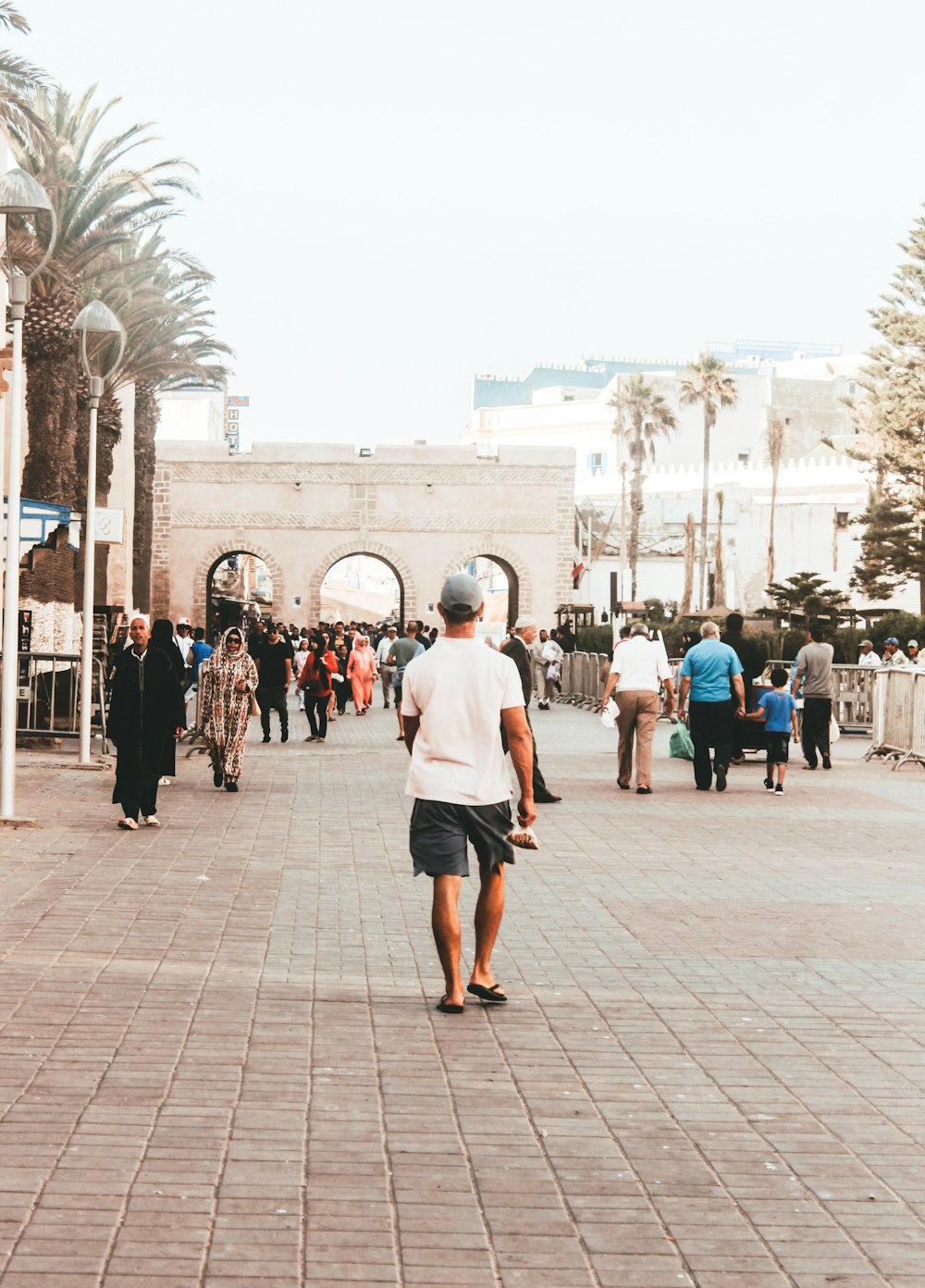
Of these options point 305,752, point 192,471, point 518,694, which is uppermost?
point 192,471

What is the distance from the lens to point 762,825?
42.9 feet

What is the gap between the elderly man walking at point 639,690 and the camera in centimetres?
1541

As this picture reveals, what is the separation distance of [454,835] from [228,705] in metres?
8.87

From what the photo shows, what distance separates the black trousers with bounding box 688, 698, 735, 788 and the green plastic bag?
2430 millimetres

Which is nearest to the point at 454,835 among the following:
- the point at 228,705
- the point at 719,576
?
the point at 228,705

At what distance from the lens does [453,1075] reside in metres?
5.50

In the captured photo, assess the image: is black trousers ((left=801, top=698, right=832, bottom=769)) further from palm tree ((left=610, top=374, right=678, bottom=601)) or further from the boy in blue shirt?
palm tree ((left=610, top=374, right=678, bottom=601))

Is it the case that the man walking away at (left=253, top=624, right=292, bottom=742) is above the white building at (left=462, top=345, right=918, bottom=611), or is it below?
below

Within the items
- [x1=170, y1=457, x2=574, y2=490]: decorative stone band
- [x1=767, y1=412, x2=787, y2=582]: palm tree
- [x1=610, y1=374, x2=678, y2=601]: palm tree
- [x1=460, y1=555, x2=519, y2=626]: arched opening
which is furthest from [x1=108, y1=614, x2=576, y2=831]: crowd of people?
[x1=610, y1=374, x2=678, y2=601]: palm tree

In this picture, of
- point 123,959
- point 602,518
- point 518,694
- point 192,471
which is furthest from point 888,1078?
point 602,518

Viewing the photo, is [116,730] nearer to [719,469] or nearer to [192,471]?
[192,471]

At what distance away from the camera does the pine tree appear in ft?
170

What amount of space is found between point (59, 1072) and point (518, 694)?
2.28 meters

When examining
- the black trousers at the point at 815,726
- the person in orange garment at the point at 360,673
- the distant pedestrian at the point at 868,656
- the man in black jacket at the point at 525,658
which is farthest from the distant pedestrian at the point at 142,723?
the person in orange garment at the point at 360,673
